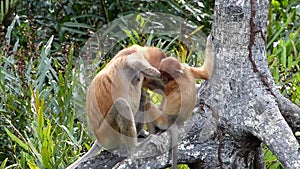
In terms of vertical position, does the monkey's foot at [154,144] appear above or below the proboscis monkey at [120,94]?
below

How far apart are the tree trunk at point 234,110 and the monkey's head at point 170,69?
36 cm

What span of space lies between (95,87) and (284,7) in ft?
11.3

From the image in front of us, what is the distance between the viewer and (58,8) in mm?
6789

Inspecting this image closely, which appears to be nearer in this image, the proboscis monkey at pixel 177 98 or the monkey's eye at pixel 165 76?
the monkey's eye at pixel 165 76

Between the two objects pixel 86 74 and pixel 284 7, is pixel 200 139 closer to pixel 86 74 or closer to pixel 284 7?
pixel 86 74

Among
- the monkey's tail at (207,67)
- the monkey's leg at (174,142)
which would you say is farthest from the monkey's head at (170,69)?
the monkey's leg at (174,142)

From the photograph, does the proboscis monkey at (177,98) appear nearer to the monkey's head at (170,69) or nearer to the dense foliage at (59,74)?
the monkey's head at (170,69)

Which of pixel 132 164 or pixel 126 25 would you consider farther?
pixel 126 25

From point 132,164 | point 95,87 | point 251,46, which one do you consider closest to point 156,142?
point 132,164

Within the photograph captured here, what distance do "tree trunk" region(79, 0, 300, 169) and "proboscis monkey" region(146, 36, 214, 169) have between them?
0.21ft

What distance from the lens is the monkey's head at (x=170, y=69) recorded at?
289cm

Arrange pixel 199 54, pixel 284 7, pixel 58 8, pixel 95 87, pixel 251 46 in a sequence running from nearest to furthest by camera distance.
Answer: pixel 95 87, pixel 251 46, pixel 199 54, pixel 284 7, pixel 58 8

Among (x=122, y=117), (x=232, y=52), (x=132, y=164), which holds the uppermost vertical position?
(x=232, y=52)

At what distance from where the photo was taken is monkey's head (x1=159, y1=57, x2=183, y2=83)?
114 inches
